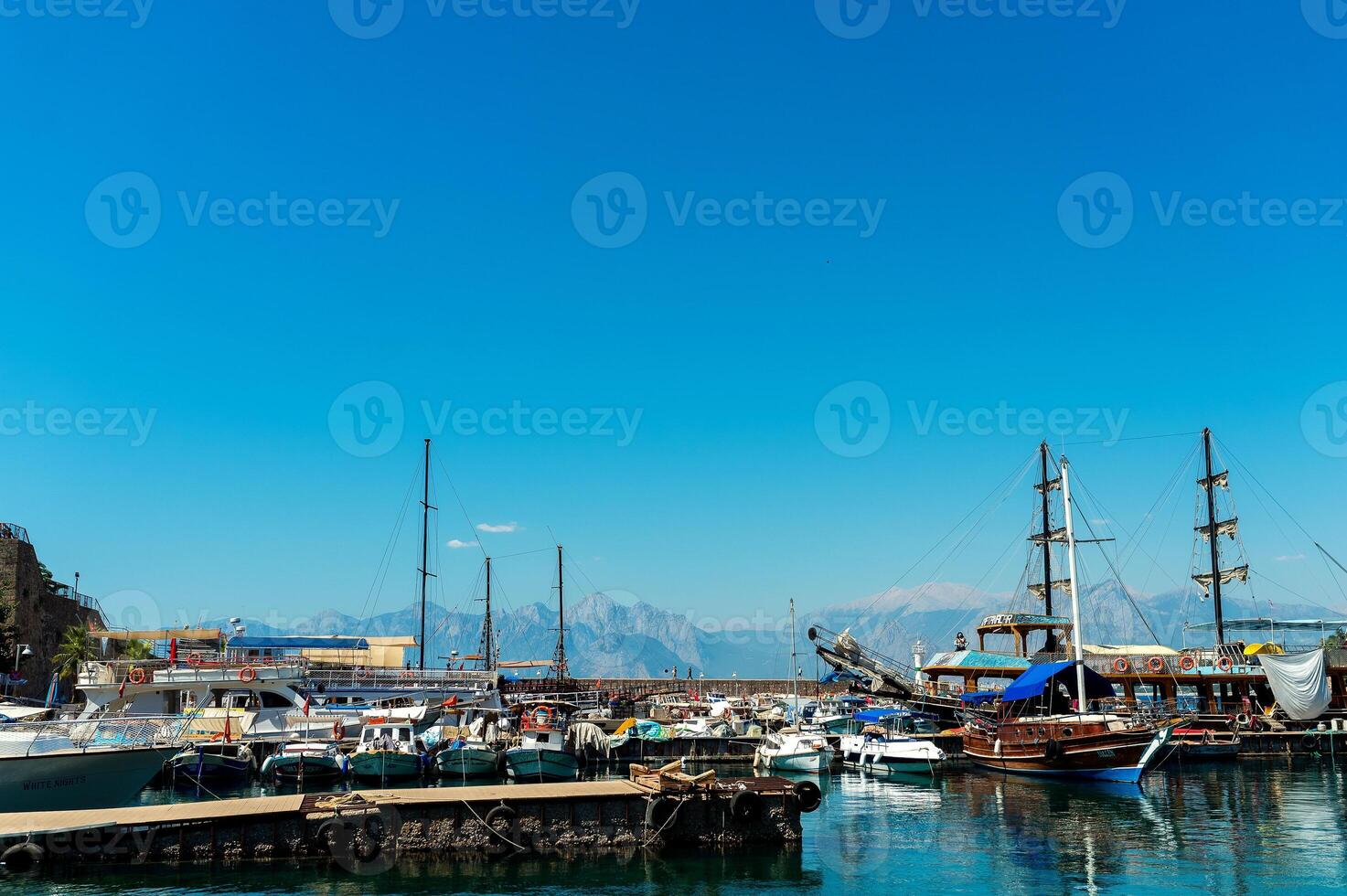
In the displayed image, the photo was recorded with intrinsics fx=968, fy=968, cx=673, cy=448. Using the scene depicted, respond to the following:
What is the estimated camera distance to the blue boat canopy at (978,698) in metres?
60.2

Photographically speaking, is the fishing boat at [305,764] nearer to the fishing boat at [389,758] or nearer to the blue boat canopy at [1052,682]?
the fishing boat at [389,758]

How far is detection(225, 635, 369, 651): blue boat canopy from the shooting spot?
78688 millimetres

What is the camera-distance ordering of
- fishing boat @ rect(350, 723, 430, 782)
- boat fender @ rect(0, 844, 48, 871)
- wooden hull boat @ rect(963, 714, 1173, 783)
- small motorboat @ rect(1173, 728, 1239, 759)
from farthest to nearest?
small motorboat @ rect(1173, 728, 1239, 759)
fishing boat @ rect(350, 723, 430, 782)
wooden hull boat @ rect(963, 714, 1173, 783)
boat fender @ rect(0, 844, 48, 871)

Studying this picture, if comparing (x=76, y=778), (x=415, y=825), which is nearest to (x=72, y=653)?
(x=76, y=778)

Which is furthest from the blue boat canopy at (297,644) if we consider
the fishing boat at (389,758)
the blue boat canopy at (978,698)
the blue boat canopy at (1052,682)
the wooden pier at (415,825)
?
the blue boat canopy at (1052,682)

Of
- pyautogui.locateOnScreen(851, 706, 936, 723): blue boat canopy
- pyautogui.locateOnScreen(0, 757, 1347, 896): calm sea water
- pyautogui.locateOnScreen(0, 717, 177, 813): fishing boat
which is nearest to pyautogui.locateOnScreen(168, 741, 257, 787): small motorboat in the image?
pyautogui.locateOnScreen(0, 757, 1347, 896): calm sea water

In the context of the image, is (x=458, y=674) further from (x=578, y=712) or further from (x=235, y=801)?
(x=235, y=801)

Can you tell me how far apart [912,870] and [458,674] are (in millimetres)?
46884

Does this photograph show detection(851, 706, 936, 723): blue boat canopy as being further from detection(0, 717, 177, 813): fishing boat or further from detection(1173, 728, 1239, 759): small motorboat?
detection(0, 717, 177, 813): fishing boat

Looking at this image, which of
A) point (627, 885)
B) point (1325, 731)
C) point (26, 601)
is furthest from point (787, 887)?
point (26, 601)

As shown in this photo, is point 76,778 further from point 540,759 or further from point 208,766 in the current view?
point 540,759

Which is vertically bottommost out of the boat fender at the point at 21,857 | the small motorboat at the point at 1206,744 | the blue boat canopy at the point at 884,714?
the small motorboat at the point at 1206,744

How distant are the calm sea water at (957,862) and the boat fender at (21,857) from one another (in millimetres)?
300

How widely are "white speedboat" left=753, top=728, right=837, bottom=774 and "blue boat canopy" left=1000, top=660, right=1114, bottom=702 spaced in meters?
10.1
